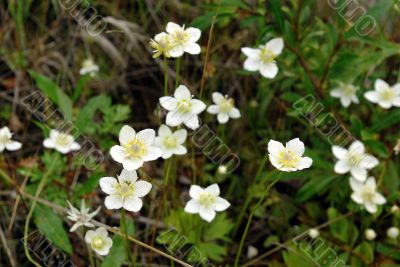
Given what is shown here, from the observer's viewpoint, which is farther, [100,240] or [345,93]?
[345,93]

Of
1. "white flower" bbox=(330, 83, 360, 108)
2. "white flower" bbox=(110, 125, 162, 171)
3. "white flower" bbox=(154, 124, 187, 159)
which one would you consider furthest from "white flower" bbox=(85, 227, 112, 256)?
"white flower" bbox=(330, 83, 360, 108)

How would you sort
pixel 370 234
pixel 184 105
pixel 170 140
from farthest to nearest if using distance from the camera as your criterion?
pixel 370 234
pixel 170 140
pixel 184 105

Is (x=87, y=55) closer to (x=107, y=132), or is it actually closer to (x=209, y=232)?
(x=107, y=132)

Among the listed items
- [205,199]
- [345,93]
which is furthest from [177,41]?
[345,93]

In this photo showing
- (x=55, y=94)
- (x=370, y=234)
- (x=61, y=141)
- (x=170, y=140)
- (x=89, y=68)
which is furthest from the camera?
(x=89, y=68)

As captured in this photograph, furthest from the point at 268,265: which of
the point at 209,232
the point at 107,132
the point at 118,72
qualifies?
the point at 118,72

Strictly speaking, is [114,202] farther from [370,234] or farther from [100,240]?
[370,234]
